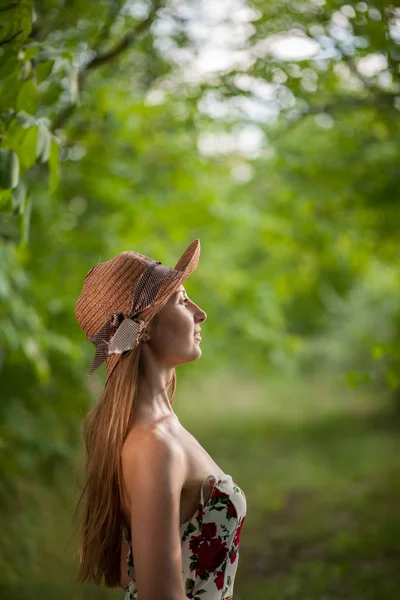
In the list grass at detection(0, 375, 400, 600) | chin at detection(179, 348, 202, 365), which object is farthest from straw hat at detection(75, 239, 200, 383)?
grass at detection(0, 375, 400, 600)

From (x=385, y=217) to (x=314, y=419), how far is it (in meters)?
12.1

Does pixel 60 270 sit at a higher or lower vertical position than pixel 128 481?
higher

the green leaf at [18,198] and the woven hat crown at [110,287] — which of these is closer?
the woven hat crown at [110,287]

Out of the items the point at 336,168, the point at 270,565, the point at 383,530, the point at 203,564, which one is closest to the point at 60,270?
the point at 336,168

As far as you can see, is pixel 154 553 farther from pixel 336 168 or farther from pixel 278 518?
pixel 278 518

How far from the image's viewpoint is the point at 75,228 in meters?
7.25

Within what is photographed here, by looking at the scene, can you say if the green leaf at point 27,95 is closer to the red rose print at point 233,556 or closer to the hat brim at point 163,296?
the hat brim at point 163,296

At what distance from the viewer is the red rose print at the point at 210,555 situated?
6.46 ft

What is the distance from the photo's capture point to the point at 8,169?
207cm

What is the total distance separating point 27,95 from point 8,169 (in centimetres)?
23

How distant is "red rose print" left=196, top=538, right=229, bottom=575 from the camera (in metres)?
1.97

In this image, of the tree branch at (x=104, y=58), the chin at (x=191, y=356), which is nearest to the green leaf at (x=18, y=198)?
the chin at (x=191, y=356)

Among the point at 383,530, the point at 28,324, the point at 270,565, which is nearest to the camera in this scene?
the point at 28,324

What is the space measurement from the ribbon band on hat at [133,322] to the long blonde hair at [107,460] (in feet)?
0.21
